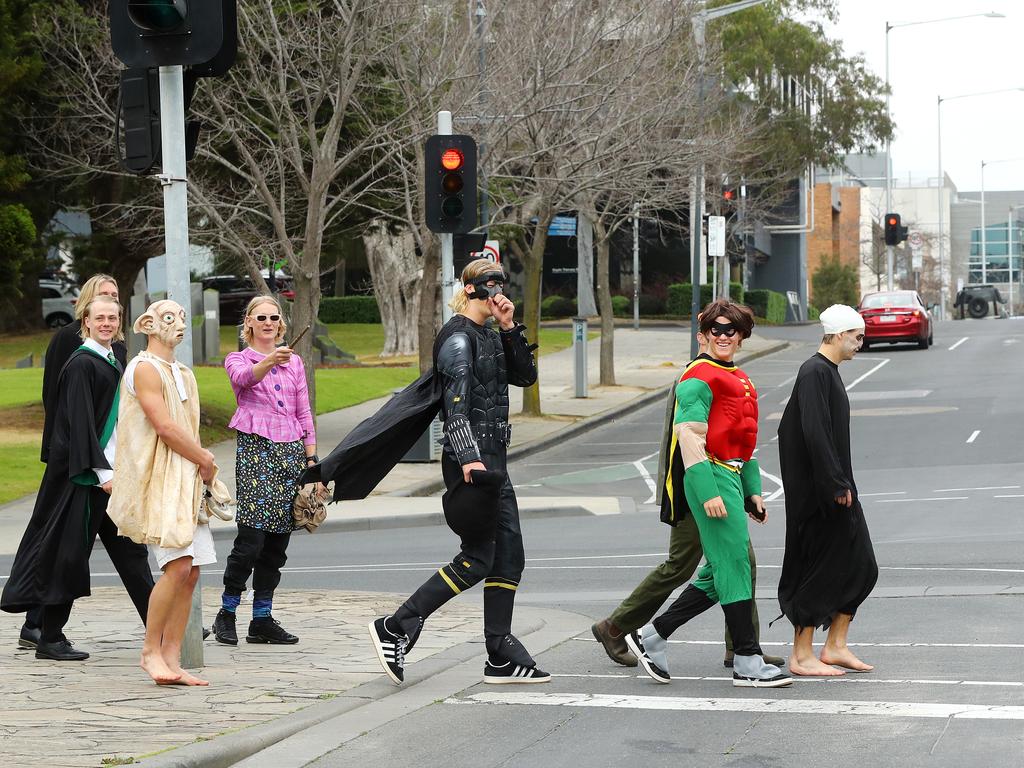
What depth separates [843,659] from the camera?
25.3ft

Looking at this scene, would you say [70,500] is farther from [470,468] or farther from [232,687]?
[470,468]

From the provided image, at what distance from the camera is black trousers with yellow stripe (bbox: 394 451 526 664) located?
7.45 meters

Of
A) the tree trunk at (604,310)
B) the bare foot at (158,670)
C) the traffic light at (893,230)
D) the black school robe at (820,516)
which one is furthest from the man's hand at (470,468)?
the traffic light at (893,230)

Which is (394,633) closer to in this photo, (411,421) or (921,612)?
(411,421)

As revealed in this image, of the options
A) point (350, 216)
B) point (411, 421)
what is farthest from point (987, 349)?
point (411, 421)

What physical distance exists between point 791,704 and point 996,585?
4.18 m

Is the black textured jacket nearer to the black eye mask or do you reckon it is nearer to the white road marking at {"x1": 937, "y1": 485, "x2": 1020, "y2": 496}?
the black eye mask

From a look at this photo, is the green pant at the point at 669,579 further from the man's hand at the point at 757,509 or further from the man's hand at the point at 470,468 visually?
the man's hand at the point at 470,468

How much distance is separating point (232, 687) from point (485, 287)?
7.33 feet

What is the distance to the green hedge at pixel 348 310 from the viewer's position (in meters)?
58.3

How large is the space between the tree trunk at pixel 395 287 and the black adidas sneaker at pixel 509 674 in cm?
3369

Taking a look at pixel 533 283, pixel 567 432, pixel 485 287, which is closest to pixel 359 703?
pixel 485 287

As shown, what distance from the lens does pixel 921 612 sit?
964 centimetres

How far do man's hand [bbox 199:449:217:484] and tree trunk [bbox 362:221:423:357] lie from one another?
110 feet
